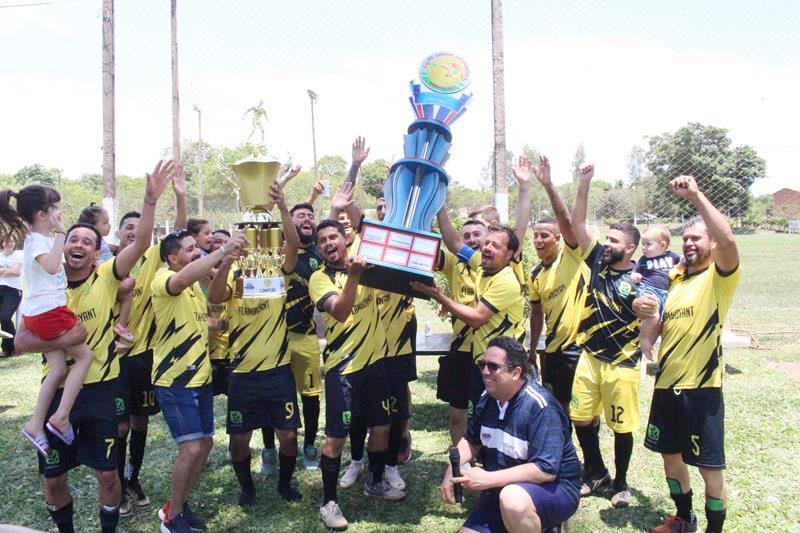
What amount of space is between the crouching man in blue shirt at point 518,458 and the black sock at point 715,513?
3.48ft

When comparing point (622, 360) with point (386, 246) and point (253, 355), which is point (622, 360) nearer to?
point (386, 246)

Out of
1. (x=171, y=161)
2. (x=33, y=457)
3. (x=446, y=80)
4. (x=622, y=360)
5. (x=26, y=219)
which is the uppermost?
(x=446, y=80)

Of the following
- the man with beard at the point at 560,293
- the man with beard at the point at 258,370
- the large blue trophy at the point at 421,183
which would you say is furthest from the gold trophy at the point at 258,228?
the man with beard at the point at 560,293

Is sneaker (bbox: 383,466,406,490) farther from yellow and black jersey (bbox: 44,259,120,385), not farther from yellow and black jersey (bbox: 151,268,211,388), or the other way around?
yellow and black jersey (bbox: 44,259,120,385)

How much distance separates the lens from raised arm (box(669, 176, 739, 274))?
3463 millimetres

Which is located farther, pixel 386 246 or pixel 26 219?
pixel 386 246

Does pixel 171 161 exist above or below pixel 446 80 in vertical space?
below

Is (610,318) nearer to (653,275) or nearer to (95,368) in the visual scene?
(653,275)

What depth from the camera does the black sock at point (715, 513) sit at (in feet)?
12.7

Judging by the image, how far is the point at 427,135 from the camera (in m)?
4.54

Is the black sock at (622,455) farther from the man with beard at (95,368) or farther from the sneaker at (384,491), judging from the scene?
the man with beard at (95,368)

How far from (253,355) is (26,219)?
1.70 m

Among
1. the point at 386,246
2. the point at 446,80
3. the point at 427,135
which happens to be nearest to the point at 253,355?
the point at 386,246

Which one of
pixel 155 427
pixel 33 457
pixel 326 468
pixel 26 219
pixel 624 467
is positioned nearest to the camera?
pixel 26 219
